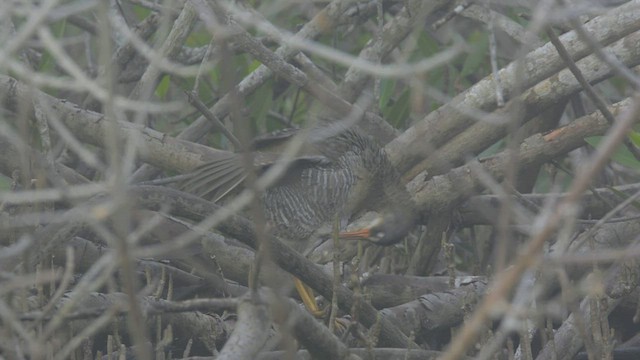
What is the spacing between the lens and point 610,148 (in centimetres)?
184

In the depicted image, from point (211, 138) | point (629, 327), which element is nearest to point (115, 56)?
point (211, 138)

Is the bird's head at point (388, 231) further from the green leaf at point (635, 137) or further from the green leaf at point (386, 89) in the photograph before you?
the green leaf at point (635, 137)

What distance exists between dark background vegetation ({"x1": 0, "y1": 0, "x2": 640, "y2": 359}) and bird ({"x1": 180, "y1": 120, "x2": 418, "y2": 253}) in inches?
4.1

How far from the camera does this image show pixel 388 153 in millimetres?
6238

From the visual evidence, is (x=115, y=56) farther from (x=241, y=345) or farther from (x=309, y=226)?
(x=241, y=345)

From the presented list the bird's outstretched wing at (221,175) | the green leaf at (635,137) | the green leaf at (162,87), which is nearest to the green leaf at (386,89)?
the bird's outstretched wing at (221,175)

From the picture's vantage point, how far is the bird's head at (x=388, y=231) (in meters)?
5.75

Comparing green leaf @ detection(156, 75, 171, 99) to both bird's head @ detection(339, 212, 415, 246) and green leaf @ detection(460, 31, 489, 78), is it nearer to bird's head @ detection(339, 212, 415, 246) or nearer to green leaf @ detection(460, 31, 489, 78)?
bird's head @ detection(339, 212, 415, 246)

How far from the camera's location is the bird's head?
18.9ft

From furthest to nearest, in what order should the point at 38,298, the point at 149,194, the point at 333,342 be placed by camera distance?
the point at 38,298 < the point at 149,194 < the point at 333,342

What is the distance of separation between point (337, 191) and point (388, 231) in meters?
0.59

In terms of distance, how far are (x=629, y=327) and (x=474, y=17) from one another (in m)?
1.89

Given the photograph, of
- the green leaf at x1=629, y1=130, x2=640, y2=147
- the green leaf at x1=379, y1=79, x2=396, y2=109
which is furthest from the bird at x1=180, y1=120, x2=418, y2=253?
the green leaf at x1=629, y1=130, x2=640, y2=147

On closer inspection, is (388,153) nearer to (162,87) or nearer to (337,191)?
(337,191)
